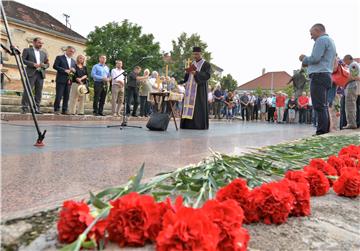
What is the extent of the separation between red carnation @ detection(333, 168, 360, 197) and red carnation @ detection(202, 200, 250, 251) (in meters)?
1.28

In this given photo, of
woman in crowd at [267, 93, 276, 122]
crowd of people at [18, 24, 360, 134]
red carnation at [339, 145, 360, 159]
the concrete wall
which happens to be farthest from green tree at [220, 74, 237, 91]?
red carnation at [339, 145, 360, 159]

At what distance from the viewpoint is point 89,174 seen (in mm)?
2672

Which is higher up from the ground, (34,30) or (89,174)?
(34,30)

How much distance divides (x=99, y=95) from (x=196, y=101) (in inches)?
167

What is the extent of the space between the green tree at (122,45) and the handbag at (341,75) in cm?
3670

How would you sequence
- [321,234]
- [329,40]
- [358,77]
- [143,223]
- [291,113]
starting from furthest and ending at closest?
[291,113], [358,77], [329,40], [321,234], [143,223]

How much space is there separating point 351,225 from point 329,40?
6124 millimetres

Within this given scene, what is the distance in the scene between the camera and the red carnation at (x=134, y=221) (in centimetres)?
119

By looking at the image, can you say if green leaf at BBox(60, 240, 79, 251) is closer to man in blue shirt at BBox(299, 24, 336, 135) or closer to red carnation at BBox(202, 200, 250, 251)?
red carnation at BBox(202, 200, 250, 251)

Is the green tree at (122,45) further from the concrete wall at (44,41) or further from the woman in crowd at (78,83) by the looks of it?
the woman in crowd at (78,83)

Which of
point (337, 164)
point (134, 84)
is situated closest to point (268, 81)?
point (134, 84)

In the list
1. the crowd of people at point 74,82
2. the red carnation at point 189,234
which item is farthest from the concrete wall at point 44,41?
the red carnation at point 189,234

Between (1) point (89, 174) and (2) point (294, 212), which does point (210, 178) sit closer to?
(2) point (294, 212)

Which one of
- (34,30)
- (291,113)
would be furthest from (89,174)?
(34,30)
